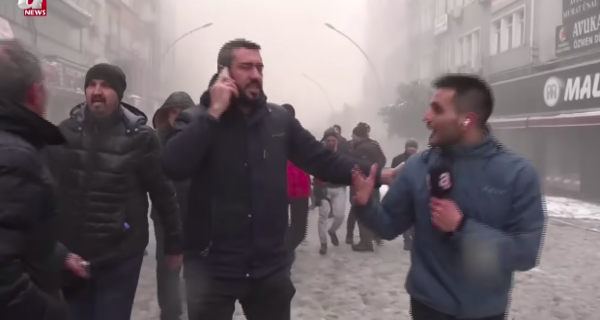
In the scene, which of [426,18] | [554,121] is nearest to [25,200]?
[554,121]

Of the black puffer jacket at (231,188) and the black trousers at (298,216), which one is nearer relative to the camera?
the black puffer jacket at (231,188)

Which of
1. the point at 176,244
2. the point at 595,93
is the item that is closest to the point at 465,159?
the point at 176,244

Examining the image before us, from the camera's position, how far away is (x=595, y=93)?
16188 mm

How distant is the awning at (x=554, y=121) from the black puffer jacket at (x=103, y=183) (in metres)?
13.9

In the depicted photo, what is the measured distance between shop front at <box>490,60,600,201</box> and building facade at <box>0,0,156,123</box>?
14.0m

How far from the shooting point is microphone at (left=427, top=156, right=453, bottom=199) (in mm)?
2346

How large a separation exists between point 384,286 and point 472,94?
4474mm

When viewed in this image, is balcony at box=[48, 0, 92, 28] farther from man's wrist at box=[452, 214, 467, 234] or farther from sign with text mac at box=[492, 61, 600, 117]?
man's wrist at box=[452, 214, 467, 234]

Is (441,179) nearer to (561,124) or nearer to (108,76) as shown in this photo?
(108,76)

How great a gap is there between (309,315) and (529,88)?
1804 centimetres

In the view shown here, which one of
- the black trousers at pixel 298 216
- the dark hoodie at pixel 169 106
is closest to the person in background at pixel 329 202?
the black trousers at pixel 298 216

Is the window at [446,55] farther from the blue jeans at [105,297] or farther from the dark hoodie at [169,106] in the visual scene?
the blue jeans at [105,297]

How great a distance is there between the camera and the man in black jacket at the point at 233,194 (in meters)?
2.71

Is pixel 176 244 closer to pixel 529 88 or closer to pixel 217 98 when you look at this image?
pixel 217 98
